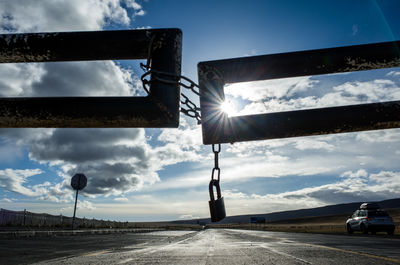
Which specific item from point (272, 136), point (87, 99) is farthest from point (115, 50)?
point (272, 136)

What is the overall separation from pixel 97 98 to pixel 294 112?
49.8 inches

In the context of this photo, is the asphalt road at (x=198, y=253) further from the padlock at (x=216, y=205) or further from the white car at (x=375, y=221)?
the white car at (x=375, y=221)

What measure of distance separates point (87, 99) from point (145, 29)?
23.0 inches

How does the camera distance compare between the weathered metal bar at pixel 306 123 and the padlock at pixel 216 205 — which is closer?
the weathered metal bar at pixel 306 123

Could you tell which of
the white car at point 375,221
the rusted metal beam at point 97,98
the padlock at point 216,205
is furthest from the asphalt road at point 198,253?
the white car at point 375,221

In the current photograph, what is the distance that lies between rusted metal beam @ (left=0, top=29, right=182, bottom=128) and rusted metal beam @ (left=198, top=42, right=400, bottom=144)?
242 millimetres

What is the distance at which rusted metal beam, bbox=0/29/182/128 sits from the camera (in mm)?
1842

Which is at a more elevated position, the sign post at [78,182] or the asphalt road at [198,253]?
the sign post at [78,182]

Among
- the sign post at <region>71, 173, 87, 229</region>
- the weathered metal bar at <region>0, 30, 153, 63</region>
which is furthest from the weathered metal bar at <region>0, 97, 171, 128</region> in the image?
the sign post at <region>71, 173, 87, 229</region>

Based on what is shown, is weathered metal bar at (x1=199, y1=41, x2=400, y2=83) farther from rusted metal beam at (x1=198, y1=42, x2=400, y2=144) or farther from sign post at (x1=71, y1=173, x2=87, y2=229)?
sign post at (x1=71, y1=173, x2=87, y2=229)

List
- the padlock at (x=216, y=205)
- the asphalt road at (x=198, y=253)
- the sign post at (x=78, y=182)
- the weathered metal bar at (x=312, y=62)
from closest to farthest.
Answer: the weathered metal bar at (x=312, y=62), the padlock at (x=216, y=205), the asphalt road at (x=198, y=253), the sign post at (x=78, y=182)

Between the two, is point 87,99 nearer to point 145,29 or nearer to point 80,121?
point 80,121

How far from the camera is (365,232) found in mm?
18578

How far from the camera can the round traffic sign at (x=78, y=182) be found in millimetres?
27859
